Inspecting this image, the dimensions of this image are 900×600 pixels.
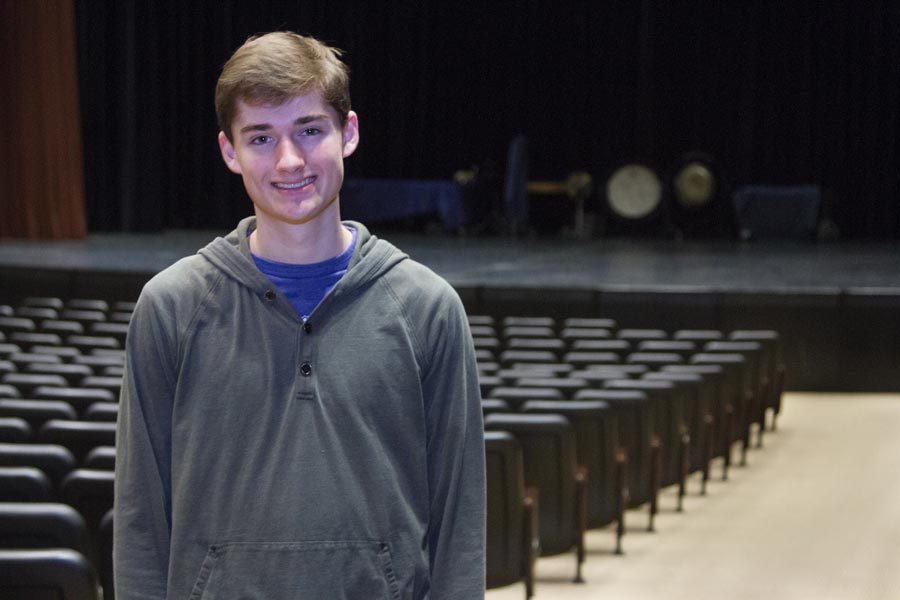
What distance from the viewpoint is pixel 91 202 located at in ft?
48.8

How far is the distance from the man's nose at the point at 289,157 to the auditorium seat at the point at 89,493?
170 cm

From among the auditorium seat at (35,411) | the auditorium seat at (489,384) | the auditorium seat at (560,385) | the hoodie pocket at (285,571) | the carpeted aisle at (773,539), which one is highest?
the hoodie pocket at (285,571)

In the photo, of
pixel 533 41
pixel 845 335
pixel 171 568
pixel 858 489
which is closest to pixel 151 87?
pixel 533 41

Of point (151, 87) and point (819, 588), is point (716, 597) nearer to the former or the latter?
point (819, 588)

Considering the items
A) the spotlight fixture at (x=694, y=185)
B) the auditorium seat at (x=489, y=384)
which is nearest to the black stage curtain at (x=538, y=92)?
the spotlight fixture at (x=694, y=185)

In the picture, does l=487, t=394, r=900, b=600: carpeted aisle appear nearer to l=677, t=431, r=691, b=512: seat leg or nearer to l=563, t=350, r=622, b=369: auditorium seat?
l=677, t=431, r=691, b=512: seat leg

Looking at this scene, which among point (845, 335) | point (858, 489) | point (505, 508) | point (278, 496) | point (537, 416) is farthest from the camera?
point (845, 335)

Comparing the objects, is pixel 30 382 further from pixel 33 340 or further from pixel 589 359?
pixel 589 359

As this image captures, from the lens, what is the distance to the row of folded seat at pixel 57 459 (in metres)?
2.24

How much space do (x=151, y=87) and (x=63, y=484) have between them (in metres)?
12.2

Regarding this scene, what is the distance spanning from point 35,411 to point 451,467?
295cm

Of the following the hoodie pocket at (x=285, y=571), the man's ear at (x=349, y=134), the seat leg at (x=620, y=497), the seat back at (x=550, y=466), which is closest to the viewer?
the hoodie pocket at (x=285, y=571)

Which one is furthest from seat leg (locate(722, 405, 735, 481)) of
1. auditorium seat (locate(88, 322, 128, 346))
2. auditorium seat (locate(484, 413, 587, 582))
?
auditorium seat (locate(88, 322, 128, 346))

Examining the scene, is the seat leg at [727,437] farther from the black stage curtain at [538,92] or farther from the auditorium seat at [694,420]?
the black stage curtain at [538,92]
